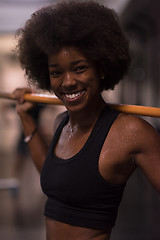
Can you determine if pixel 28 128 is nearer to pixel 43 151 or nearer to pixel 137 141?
pixel 43 151

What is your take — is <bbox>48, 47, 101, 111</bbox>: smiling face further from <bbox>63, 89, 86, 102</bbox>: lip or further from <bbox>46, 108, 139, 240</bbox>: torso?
<bbox>46, 108, 139, 240</bbox>: torso

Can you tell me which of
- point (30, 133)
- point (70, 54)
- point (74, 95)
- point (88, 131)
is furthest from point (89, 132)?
point (30, 133)

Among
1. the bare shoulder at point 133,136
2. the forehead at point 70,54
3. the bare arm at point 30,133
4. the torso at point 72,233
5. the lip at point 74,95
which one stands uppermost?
the forehead at point 70,54

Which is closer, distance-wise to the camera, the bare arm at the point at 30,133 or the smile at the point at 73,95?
the smile at the point at 73,95

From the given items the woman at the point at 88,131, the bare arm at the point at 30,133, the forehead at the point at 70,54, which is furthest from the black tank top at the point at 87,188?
the bare arm at the point at 30,133

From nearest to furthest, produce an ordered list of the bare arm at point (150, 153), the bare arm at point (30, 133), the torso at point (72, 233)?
the bare arm at point (150, 153), the torso at point (72, 233), the bare arm at point (30, 133)

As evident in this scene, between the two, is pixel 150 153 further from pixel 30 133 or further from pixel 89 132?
pixel 30 133

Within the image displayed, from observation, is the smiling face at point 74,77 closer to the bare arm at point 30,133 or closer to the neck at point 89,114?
the neck at point 89,114

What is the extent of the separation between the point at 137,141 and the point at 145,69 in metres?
4.15

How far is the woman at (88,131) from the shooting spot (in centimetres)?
100

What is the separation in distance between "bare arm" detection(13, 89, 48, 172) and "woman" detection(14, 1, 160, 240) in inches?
10.4

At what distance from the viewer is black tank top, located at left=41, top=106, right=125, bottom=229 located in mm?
1015

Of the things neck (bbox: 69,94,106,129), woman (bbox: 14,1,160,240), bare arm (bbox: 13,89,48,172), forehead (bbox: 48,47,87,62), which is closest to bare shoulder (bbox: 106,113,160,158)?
woman (bbox: 14,1,160,240)

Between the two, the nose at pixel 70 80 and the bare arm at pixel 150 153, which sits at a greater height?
the nose at pixel 70 80
